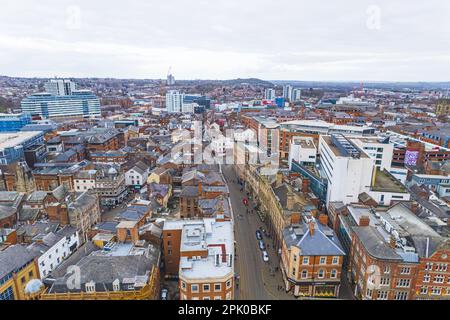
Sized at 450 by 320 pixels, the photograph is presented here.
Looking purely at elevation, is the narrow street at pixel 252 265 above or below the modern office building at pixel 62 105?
below

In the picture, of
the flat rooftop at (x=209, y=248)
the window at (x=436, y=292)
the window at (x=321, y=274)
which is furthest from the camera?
the window at (x=321, y=274)

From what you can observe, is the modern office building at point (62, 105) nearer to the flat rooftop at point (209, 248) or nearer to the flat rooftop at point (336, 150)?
the flat rooftop at point (336, 150)

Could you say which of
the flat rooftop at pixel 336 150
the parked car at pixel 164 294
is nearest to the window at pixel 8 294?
the parked car at pixel 164 294

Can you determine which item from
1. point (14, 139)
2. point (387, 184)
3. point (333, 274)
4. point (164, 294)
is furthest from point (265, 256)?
point (14, 139)

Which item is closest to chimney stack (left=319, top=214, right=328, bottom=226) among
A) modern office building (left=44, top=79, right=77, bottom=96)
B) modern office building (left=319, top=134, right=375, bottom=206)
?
modern office building (left=319, top=134, right=375, bottom=206)

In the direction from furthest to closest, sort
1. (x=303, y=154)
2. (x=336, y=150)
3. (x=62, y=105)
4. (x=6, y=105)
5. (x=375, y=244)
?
(x=6, y=105) → (x=62, y=105) → (x=303, y=154) → (x=336, y=150) → (x=375, y=244)

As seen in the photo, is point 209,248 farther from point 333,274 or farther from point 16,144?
point 16,144
